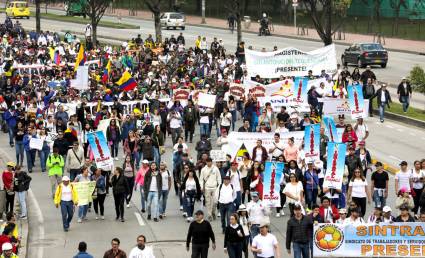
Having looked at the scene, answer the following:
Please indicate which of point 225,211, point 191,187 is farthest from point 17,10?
point 225,211

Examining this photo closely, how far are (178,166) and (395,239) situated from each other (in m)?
7.00

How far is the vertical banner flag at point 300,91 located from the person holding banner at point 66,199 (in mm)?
12817

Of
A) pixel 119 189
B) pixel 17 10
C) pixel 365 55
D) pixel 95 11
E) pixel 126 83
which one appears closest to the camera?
pixel 119 189

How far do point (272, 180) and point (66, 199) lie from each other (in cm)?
426

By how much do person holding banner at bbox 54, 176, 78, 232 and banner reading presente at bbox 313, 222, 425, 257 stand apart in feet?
20.2

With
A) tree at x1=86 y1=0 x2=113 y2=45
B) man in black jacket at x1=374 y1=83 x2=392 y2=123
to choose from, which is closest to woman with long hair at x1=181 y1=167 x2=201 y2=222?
man in black jacket at x1=374 y1=83 x2=392 y2=123

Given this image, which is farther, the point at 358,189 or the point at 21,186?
the point at 21,186

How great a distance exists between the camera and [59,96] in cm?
3478

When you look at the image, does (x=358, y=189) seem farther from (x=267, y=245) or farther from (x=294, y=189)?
(x=267, y=245)

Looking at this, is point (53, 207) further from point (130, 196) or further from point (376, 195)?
point (376, 195)

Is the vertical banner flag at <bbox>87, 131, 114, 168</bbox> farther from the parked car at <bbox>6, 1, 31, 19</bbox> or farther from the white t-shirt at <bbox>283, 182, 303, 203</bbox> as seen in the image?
the parked car at <bbox>6, 1, 31, 19</bbox>

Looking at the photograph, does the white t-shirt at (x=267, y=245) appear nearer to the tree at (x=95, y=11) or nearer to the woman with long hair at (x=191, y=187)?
the woman with long hair at (x=191, y=187)

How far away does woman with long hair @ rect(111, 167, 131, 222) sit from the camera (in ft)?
76.9

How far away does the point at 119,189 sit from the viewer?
76.8 ft
